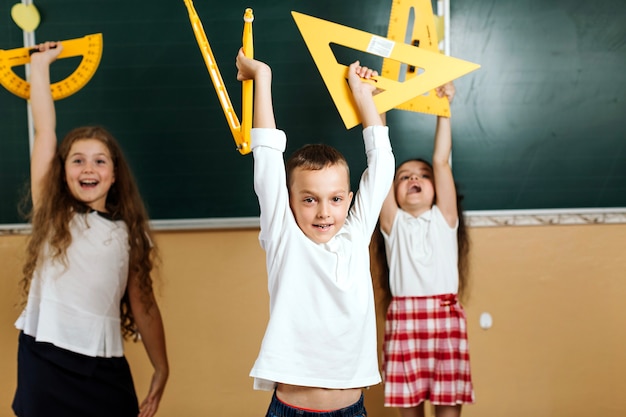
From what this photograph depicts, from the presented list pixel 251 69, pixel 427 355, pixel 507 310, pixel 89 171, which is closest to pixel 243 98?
pixel 251 69

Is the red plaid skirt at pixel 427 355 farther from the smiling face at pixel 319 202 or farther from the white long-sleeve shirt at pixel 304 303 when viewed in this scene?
the smiling face at pixel 319 202

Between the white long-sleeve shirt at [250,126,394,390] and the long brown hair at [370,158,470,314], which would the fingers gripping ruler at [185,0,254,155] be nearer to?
the white long-sleeve shirt at [250,126,394,390]

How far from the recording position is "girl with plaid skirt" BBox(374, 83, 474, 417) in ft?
6.74

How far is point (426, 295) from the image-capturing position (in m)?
2.09

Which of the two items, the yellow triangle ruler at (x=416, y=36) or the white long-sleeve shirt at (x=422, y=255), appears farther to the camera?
the white long-sleeve shirt at (x=422, y=255)

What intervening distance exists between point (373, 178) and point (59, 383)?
3.48 feet

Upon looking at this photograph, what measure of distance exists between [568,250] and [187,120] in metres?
1.52

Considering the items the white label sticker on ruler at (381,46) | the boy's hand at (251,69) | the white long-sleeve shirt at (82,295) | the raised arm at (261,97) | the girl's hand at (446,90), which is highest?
the white label sticker on ruler at (381,46)

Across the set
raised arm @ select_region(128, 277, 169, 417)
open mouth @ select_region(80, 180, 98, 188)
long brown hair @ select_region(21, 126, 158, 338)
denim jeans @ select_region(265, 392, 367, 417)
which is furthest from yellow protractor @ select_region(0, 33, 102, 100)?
denim jeans @ select_region(265, 392, 367, 417)

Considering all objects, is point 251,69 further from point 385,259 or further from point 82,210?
point 385,259

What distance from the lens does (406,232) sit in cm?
211

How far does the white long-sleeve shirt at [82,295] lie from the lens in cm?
177

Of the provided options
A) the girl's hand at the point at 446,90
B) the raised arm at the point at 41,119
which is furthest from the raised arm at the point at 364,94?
the raised arm at the point at 41,119

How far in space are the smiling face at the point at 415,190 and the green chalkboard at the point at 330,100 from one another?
17cm
